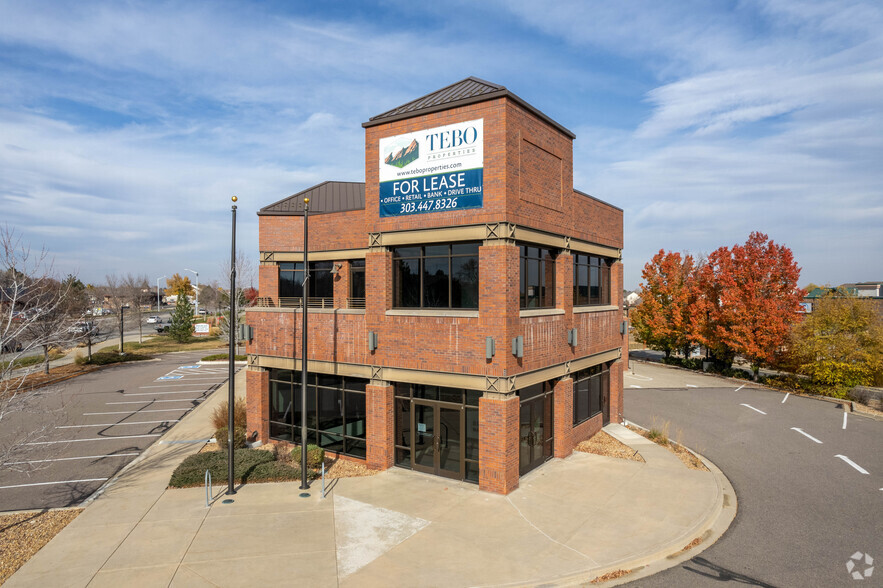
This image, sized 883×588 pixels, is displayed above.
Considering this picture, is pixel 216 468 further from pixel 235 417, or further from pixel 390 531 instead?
pixel 390 531

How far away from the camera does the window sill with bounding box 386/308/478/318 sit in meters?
13.9

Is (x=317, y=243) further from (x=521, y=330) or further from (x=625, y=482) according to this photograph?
(x=625, y=482)

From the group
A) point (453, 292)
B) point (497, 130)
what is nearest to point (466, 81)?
point (497, 130)

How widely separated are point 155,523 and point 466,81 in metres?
14.9

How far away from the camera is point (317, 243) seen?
1873 centimetres

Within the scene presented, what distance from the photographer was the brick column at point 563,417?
1656 centimetres

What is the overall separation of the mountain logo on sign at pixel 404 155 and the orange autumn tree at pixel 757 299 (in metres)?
28.2

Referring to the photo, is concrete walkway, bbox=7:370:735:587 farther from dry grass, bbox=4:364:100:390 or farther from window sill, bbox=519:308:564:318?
dry grass, bbox=4:364:100:390

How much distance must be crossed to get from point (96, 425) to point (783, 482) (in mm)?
26805

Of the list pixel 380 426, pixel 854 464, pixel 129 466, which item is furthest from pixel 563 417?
pixel 129 466

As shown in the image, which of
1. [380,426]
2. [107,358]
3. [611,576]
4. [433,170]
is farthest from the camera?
[107,358]

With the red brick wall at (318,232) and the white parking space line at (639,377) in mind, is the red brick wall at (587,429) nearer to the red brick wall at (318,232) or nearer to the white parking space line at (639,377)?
the red brick wall at (318,232)

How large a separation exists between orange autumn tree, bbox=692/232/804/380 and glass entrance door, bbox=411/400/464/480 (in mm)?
26790

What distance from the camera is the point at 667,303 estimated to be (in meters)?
41.9
